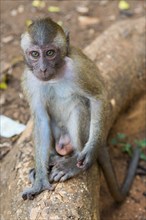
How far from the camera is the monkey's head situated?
14.9 feet

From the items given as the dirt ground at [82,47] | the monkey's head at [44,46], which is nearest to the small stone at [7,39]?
the dirt ground at [82,47]

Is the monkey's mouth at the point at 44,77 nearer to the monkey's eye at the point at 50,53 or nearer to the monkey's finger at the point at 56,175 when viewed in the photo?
the monkey's eye at the point at 50,53

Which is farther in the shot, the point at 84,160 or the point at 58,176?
the point at 84,160

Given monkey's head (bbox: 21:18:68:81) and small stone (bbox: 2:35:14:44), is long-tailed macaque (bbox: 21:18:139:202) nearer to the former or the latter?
monkey's head (bbox: 21:18:68:81)

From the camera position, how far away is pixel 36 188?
15.4ft

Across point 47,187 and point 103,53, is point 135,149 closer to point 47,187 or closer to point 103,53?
point 103,53

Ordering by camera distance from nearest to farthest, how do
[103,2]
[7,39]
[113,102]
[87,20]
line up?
[113,102] → [7,39] → [87,20] → [103,2]

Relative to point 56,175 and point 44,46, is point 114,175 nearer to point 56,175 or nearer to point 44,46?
point 56,175

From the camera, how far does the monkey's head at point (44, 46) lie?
454cm

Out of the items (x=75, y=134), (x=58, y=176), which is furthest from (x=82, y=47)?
(x=58, y=176)

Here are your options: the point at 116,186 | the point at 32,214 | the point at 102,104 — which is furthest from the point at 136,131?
the point at 32,214

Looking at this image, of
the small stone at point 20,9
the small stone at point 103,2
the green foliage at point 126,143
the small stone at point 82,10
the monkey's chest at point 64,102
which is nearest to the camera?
the monkey's chest at point 64,102

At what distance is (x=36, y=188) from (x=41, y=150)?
1.57 feet

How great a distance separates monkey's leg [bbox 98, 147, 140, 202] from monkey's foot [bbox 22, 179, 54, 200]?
0.78 m
